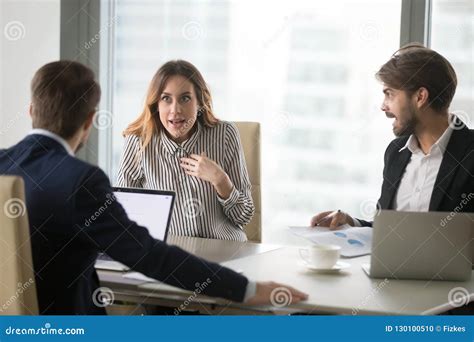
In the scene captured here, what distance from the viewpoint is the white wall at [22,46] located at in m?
4.08

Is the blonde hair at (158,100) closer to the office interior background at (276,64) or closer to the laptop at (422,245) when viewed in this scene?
the office interior background at (276,64)

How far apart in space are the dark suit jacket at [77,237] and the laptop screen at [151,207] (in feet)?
1.55

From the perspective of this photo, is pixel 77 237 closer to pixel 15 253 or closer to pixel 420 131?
pixel 15 253

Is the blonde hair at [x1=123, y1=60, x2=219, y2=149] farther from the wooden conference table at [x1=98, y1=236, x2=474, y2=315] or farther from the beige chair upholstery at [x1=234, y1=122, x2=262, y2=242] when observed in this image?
the wooden conference table at [x1=98, y1=236, x2=474, y2=315]

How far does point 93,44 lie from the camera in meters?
4.10

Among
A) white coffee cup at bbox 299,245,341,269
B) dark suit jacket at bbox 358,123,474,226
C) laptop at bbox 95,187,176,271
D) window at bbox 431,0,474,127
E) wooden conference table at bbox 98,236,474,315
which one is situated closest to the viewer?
wooden conference table at bbox 98,236,474,315

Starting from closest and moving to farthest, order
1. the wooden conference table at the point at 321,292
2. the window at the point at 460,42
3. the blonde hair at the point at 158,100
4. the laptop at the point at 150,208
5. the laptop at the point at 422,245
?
the wooden conference table at the point at 321,292 → the laptop at the point at 422,245 → the laptop at the point at 150,208 → the blonde hair at the point at 158,100 → the window at the point at 460,42

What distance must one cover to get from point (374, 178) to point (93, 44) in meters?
1.70

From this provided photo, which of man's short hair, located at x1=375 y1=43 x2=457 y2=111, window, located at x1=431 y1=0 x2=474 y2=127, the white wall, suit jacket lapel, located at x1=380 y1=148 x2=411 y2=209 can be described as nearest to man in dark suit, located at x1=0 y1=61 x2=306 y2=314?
suit jacket lapel, located at x1=380 y1=148 x2=411 y2=209

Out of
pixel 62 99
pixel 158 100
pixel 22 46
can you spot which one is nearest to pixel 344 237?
pixel 158 100

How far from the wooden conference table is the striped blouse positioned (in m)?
0.47

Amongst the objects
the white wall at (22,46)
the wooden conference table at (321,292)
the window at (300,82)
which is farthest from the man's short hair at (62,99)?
the white wall at (22,46)

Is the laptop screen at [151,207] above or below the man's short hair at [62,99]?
below

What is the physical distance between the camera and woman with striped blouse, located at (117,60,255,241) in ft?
9.12
